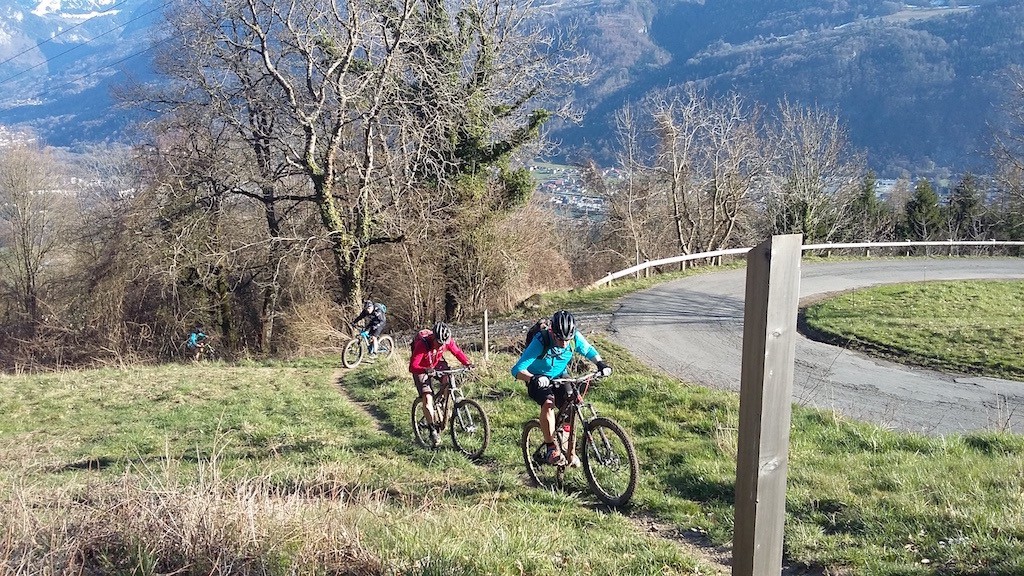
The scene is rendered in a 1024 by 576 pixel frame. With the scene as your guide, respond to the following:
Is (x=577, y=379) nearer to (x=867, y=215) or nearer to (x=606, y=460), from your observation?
(x=606, y=460)

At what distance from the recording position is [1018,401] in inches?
417

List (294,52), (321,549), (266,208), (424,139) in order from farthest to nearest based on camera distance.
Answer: (266,208) → (424,139) → (294,52) → (321,549)

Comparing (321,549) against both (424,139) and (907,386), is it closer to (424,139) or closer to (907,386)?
(907,386)

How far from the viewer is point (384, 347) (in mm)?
15703

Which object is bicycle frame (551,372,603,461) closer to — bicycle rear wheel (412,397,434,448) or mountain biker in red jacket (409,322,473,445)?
mountain biker in red jacket (409,322,473,445)

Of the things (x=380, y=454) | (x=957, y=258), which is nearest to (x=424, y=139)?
(x=380, y=454)

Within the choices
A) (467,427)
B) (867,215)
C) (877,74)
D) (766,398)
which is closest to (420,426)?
(467,427)

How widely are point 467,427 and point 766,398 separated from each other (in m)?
5.98

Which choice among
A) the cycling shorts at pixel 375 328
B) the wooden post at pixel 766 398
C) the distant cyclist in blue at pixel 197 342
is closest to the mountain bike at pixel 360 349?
the cycling shorts at pixel 375 328

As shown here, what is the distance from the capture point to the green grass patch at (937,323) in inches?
516

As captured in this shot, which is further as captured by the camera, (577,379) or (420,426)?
(420,426)

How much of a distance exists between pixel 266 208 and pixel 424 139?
674 cm

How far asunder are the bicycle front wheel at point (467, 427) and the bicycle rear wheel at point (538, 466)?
41.3 inches

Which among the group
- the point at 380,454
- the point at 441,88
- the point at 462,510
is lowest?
the point at 380,454
